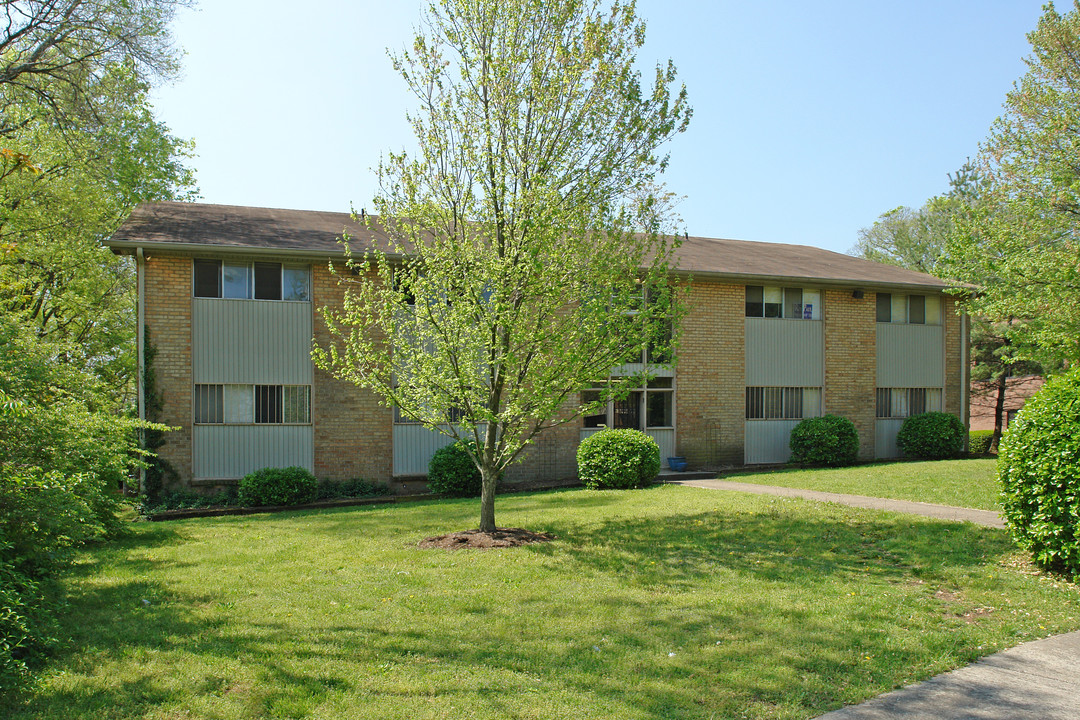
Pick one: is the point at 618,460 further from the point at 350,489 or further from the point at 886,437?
the point at 886,437

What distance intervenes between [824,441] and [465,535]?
42.0 feet

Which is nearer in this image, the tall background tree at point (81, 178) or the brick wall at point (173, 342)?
the brick wall at point (173, 342)

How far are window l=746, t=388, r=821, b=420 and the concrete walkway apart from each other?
15.0m

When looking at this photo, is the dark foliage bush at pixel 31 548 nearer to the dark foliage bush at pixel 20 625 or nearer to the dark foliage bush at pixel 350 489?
the dark foliage bush at pixel 20 625

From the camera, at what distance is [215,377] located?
16.3 meters

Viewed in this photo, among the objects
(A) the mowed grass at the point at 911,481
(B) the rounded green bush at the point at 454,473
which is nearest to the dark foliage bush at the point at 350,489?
(B) the rounded green bush at the point at 454,473

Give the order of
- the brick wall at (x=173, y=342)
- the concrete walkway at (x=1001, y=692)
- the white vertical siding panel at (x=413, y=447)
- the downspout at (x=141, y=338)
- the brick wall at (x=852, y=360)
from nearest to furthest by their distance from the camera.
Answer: the concrete walkway at (x=1001, y=692)
the downspout at (x=141, y=338)
the brick wall at (x=173, y=342)
the white vertical siding panel at (x=413, y=447)
the brick wall at (x=852, y=360)

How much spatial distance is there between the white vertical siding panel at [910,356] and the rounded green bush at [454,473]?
41.5ft

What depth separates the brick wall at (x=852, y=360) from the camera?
2148 cm

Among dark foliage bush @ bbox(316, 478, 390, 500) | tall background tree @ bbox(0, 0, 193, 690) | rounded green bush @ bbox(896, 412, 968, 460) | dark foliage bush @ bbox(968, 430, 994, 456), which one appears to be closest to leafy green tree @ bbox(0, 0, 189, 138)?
tall background tree @ bbox(0, 0, 193, 690)

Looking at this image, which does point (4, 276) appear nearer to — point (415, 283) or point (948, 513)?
point (415, 283)

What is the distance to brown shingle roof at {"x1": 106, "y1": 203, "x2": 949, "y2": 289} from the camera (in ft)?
52.4

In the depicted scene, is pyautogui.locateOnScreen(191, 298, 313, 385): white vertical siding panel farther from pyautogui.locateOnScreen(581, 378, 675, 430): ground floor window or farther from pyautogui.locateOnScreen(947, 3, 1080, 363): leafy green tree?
pyautogui.locateOnScreen(947, 3, 1080, 363): leafy green tree

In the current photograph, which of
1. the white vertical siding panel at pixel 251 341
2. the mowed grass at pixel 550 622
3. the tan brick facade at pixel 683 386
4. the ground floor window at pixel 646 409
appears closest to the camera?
the mowed grass at pixel 550 622
